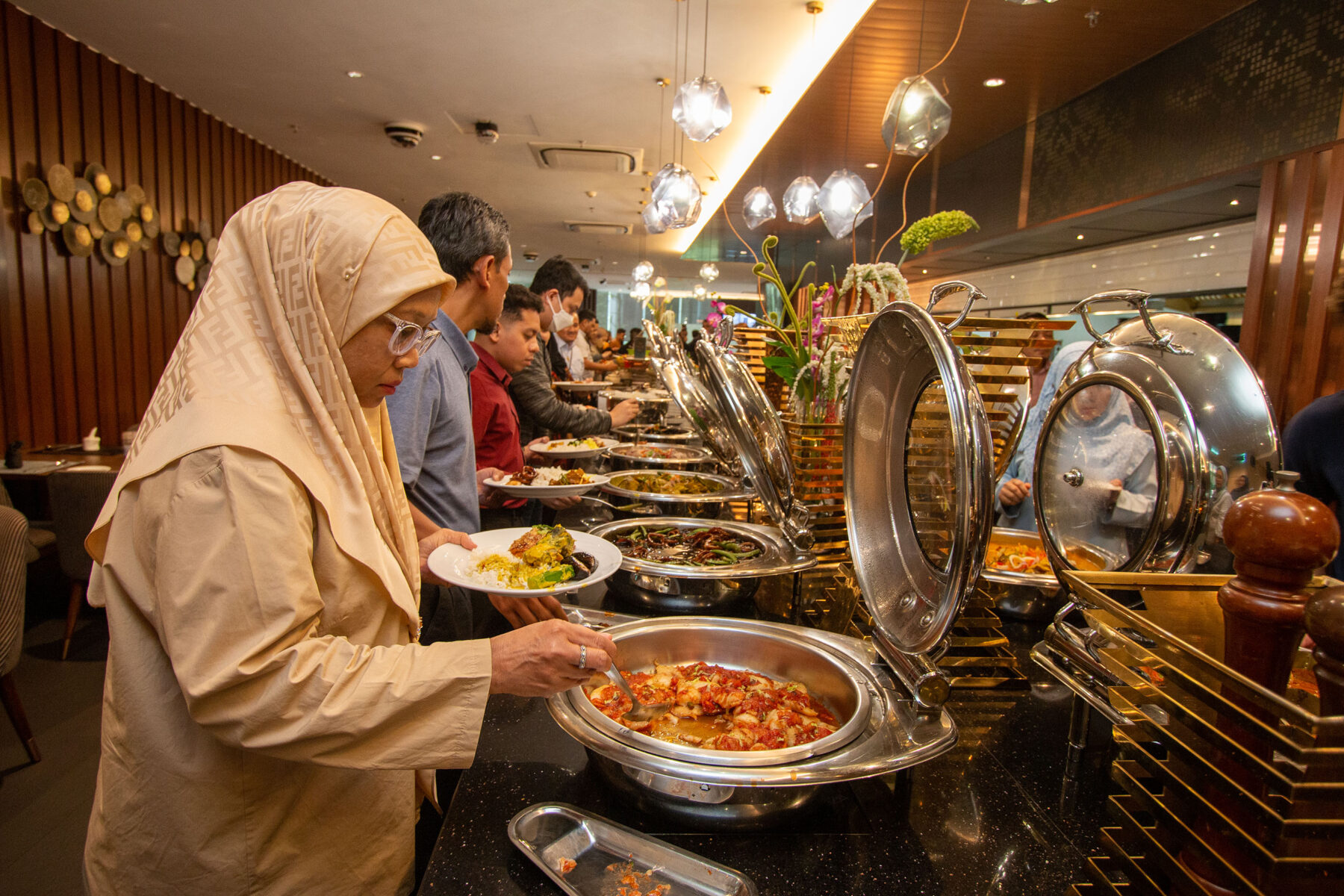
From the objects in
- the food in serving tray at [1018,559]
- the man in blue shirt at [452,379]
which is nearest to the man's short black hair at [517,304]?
the man in blue shirt at [452,379]

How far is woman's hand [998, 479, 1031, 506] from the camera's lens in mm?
2500

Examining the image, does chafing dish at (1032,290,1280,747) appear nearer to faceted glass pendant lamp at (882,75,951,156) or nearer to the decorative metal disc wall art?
faceted glass pendant lamp at (882,75,951,156)

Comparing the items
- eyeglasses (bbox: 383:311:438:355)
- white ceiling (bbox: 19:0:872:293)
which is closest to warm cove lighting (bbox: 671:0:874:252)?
white ceiling (bbox: 19:0:872:293)

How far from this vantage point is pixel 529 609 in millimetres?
1491

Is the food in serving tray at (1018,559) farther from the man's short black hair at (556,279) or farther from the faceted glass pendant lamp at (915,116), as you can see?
the man's short black hair at (556,279)

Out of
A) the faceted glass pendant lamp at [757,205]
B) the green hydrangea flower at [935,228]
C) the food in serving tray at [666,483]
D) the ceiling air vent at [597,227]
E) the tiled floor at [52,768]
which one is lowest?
the tiled floor at [52,768]

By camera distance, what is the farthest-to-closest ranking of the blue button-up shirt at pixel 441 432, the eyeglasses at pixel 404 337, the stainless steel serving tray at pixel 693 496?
the stainless steel serving tray at pixel 693 496, the blue button-up shirt at pixel 441 432, the eyeglasses at pixel 404 337

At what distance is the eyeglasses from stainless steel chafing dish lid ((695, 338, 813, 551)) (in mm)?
864

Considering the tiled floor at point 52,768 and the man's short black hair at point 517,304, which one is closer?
the tiled floor at point 52,768

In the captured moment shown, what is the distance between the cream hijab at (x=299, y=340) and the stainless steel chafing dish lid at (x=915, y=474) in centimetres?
73

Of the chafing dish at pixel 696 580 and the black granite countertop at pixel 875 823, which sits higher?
the chafing dish at pixel 696 580

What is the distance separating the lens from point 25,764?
286 cm

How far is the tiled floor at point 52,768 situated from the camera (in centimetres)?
231

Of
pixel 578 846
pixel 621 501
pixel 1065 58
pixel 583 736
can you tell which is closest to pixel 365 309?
pixel 583 736
